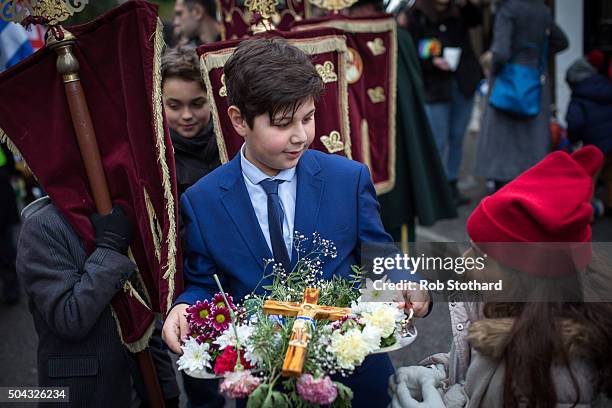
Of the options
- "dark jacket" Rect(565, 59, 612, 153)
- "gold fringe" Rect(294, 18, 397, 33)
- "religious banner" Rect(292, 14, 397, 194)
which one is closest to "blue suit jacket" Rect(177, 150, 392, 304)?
"religious banner" Rect(292, 14, 397, 194)

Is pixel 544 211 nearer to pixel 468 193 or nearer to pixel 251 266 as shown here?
pixel 251 266

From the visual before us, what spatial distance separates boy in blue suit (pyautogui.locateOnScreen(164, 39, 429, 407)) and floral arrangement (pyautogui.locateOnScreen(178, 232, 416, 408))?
0.18 m

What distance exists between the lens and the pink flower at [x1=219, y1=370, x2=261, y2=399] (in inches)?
63.2

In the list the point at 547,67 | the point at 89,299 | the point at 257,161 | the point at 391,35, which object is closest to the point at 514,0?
the point at 547,67

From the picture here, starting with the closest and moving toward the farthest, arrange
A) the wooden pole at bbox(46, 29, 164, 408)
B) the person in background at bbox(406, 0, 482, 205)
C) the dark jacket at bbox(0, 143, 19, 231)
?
1. the wooden pole at bbox(46, 29, 164, 408)
2. the dark jacket at bbox(0, 143, 19, 231)
3. the person in background at bbox(406, 0, 482, 205)

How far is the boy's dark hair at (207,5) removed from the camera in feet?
15.5

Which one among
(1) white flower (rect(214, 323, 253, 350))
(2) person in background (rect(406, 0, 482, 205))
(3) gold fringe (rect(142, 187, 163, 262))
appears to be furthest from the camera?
(2) person in background (rect(406, 0, 482, 205))

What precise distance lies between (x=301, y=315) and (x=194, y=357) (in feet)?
0.94

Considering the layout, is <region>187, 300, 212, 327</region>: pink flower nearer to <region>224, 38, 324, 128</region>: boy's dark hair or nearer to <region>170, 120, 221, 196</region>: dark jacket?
<region>224, 38, 324, 128</region>: boy's dark hair

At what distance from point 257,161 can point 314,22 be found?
1.56 m

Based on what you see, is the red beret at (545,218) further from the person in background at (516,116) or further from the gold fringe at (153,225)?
the person in background at (516,116)

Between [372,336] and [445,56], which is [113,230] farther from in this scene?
[445,56]

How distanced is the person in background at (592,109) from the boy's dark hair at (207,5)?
3.02m

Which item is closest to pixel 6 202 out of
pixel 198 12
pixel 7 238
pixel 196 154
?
pixel 7 238
